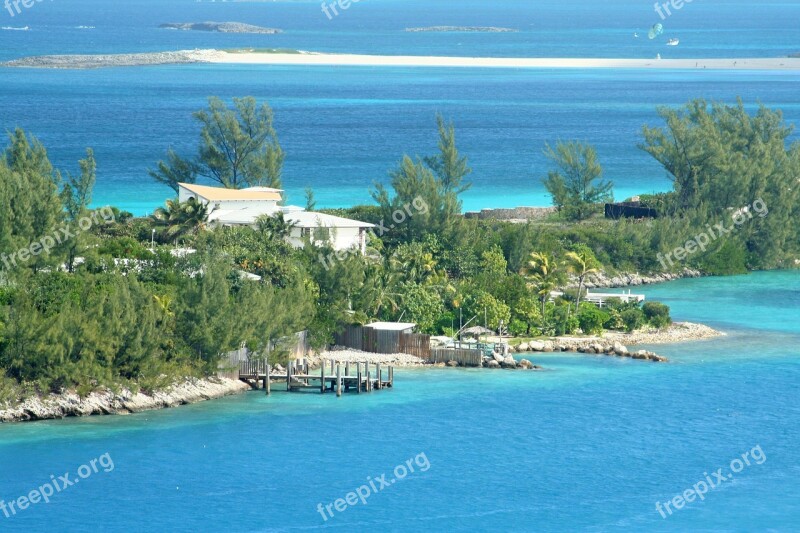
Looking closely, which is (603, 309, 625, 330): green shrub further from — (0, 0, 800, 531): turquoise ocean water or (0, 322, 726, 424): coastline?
(0, 0, 800, 531): turquoise ocean water

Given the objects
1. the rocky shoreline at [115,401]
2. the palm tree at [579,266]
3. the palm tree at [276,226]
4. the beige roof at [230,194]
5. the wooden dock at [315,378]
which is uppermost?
the beige roof at [230,194]

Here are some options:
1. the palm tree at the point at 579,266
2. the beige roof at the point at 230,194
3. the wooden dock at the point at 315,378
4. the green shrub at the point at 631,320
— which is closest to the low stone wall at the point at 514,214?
the beige roof at the point at 230,194

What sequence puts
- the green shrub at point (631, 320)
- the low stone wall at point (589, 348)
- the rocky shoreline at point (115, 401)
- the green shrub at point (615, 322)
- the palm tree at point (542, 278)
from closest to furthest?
the rocky shoreline at point (115, 401) → the low stone wall at point (589, 348) → the palm tree at point (542, 278) → the green shrub at point (631, 320) → the green shrub at point (615, 322)

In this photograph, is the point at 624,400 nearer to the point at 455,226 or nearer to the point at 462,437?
the point at 462,437

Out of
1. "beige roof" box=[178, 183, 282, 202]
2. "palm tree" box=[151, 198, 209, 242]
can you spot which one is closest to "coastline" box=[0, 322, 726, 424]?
"palm tree" box=[151, 198, 209, 242]

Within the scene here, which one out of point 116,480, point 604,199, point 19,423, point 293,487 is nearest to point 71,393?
point 19,423

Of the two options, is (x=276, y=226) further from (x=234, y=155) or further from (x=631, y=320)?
(x=234, y=155)

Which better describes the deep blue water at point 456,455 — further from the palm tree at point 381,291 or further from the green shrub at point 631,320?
the green shrub at point 631,320
